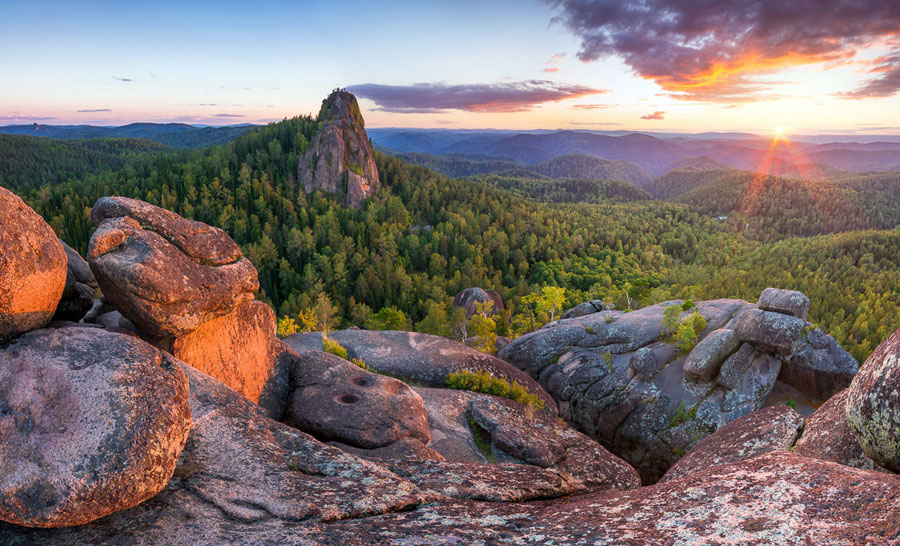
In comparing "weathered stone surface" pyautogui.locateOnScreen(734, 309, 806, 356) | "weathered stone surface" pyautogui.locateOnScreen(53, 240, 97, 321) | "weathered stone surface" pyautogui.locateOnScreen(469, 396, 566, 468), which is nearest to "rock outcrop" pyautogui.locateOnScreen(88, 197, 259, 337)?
"weathered stone surface" pyautogui.locateOnScreen(53, 240, 97, 321)

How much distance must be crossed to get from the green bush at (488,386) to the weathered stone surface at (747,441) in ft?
40.4

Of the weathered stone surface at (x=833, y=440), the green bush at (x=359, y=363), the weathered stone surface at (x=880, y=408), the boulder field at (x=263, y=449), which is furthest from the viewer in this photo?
the green bush at (x=359, y=363)

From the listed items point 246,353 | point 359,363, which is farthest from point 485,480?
point 359,363

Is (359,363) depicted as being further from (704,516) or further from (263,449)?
(704,516)

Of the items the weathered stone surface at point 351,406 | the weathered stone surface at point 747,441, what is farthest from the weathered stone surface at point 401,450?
the weathered stone surface at point 747,441

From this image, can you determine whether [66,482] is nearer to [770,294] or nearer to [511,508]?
[511,508]

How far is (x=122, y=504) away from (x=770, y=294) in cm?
4854

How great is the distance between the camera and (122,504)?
8.50 meters

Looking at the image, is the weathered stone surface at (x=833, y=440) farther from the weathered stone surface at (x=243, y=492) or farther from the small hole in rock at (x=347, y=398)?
the small hole in rock at (x=347, y=398)

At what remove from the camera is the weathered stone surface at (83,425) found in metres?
7.87

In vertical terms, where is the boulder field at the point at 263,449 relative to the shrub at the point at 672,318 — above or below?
above

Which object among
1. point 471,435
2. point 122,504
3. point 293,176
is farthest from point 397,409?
point 293,176

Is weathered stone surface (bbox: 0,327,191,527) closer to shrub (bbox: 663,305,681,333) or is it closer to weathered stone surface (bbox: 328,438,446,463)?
weathered stone surface (bbox: 328,438,446,463)

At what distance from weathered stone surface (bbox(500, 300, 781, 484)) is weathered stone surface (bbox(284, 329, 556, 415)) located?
12998 millimetres
